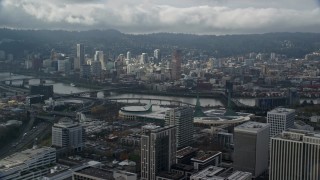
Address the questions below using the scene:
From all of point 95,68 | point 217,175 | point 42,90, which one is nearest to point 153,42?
point 95,68

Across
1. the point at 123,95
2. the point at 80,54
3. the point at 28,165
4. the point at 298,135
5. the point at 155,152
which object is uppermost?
the point at 80,54

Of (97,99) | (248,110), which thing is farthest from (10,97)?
(248,110)

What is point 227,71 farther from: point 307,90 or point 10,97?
point 10,97

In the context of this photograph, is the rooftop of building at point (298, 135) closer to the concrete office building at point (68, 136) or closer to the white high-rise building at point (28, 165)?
the white high-rise building at point (28, 165)

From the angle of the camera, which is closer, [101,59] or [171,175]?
[171,175]

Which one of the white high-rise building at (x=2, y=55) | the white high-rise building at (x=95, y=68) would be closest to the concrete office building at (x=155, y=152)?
the white high-rise building at (x=95, y=68)

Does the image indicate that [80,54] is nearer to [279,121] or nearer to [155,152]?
[279,121]
